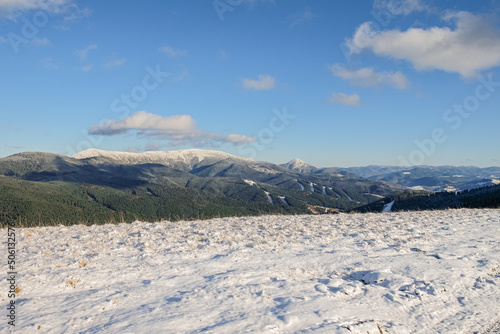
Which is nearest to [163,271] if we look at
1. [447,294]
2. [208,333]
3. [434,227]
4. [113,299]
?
[113,299]

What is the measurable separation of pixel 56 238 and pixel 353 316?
52.2ft

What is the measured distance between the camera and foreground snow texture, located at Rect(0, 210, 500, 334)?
26.5 feet

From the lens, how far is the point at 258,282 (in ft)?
34.7

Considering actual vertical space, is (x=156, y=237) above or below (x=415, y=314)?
above

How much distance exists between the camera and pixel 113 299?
915cm

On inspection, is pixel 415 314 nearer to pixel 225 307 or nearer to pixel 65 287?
pixel 225 307

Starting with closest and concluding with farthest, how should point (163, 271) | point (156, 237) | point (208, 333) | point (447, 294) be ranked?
point (208, 333) < point (447, 294) < point (163, 271) < point (156, 237)

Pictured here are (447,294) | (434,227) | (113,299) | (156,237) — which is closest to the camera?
(113,299)

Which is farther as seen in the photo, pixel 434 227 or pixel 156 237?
pixel 434 227

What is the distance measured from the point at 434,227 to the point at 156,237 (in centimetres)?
1709

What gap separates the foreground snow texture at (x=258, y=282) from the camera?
808 centimetres

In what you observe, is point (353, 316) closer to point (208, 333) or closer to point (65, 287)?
point (208, 333)

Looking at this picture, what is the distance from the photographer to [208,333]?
7320mm

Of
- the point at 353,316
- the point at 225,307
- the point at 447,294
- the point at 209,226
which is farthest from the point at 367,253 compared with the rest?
the point at 209,226
